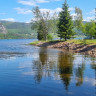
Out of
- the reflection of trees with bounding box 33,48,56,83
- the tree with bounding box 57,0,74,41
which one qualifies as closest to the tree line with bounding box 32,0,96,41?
the tree with bounding box 57,0,74,41

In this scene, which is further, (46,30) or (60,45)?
(46,30)

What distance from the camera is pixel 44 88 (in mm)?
14055

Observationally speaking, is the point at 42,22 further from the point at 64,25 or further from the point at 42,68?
the point at 42,68

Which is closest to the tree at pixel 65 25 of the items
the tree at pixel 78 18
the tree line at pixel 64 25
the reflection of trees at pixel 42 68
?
the tree line at pixel 64 25

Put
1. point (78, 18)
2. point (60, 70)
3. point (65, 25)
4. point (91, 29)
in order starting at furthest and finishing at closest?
point (78, 18), point (91, 29), point (65, 25), point (60, 70)

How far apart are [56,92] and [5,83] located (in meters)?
4.70

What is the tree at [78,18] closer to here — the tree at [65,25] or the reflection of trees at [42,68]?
the tree at [65,25]

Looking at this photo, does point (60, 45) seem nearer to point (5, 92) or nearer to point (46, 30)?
point (46, 30)

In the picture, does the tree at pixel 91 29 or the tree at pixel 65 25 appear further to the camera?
the tree at pixel 91 29

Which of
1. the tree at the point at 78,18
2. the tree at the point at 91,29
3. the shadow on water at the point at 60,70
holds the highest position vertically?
the tree at the point at 78,18

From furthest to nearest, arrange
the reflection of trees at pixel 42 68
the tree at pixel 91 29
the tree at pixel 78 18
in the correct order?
the tree at pixel 78 18, the tree at pixel 91 29, the reflection of trees at pixel 42 68

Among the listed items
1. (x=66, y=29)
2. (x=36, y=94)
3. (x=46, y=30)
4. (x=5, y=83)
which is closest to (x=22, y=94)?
(x=36, y=94)

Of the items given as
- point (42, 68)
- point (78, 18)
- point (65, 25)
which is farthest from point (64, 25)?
point (42, 68)

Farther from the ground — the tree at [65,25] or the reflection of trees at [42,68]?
the tree at [65,25]
